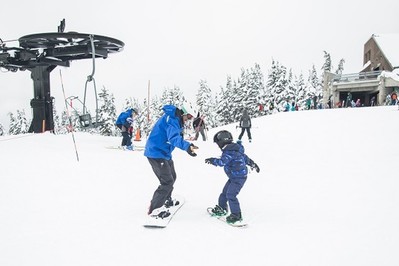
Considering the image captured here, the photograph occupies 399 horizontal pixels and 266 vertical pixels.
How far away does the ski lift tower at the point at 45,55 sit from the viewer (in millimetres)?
10102

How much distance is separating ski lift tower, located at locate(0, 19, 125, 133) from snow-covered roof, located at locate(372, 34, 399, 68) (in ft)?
115

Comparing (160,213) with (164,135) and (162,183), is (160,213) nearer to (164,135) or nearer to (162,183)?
(162,183)

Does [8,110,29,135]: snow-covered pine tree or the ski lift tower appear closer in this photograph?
the ski lift tower

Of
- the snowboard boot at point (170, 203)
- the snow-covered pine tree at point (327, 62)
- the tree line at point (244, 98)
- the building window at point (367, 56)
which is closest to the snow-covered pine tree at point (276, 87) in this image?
the tree line at point (244, 98)

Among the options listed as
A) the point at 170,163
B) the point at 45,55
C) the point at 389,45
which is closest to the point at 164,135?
the point at 170,163

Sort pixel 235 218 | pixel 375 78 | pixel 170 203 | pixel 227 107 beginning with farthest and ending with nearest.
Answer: pixel 227 107, pixel 375 78, pixel 170 203, pixel 235 218

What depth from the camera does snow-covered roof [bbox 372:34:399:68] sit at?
34.8m

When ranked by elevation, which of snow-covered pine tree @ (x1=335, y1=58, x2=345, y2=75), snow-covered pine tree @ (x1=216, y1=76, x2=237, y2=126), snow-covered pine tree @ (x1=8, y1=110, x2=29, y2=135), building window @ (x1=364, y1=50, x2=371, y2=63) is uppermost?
snow-covered pine tree @ (x1=335, y1=58, x2=345, y2=75)

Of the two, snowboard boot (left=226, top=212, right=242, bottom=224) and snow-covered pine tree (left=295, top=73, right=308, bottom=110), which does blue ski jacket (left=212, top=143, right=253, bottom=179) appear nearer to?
snowboard boot (left=226, top=212, right=242, bottom=224)

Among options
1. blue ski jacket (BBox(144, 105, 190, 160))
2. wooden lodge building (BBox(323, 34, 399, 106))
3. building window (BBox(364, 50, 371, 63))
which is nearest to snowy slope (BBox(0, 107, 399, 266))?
blue ski jacket (BBox(144, 105, 190, 160))

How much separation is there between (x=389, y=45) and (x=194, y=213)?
43103 millimetres

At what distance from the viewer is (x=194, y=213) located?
491 centimetres

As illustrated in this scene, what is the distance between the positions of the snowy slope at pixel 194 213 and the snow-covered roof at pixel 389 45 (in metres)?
31.1

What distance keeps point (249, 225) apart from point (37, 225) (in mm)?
3095
